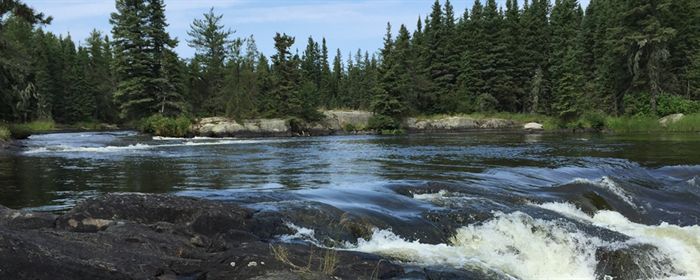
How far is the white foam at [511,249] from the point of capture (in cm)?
791

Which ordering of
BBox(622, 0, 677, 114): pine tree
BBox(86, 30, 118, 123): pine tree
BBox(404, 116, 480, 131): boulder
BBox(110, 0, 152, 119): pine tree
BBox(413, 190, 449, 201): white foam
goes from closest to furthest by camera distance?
BBox(413, 190, 449, 201): white foam → BBox(622, 0, 677, 114): pine tree → BBox(110, 0, 152, 119): pine tree → BBox(404, 116, 480, 131): boulder → BBox(86, 30, 118, 123): pine tree

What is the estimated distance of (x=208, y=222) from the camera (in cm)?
807

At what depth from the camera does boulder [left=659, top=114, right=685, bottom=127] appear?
141 feet

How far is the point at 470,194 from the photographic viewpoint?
12.7 metres

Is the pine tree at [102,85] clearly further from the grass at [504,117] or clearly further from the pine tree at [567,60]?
the pine tree at [567,60]

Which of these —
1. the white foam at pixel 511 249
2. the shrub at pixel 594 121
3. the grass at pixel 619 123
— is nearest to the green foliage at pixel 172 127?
the grass at pixel 619 123

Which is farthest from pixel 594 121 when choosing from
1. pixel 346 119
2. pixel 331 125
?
pixel 331 125

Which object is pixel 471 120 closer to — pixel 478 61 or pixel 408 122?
pixel 408 122

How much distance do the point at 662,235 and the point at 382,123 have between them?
45.7 meters

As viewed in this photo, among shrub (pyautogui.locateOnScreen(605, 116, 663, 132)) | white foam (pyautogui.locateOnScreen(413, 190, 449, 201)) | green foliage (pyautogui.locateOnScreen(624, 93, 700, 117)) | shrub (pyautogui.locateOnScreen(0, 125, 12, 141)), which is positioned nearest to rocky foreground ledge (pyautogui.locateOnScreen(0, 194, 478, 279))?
white foam (pyautogui.locateOnScreen(413, 190, 449, 201))

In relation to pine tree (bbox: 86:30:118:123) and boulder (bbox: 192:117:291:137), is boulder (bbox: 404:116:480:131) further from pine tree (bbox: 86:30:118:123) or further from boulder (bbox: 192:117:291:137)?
pine tree (bbox: 86:30:118:123)

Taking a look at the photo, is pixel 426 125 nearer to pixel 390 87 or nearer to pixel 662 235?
pixel 390 87

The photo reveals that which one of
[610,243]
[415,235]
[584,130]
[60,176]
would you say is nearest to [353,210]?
[415,235]

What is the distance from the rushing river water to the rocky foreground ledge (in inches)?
34.8
